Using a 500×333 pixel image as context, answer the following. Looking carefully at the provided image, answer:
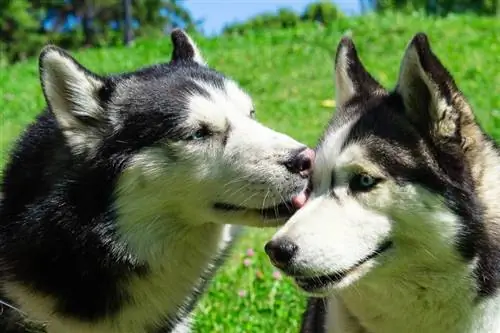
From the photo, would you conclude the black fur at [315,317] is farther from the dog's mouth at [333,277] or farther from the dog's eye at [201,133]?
the dog's eye at [201,133]

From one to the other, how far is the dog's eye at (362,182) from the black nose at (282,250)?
1.44 ft

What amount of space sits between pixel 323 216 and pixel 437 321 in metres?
0.79

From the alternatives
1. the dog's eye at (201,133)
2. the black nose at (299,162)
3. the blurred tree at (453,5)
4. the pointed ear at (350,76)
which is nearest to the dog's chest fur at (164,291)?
the dog's eye at (201,133)

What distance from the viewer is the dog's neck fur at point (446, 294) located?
364cm

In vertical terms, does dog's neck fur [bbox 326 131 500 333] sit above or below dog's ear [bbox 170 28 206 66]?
below

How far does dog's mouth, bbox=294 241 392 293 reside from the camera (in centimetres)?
355

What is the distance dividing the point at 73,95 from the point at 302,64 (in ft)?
33.4

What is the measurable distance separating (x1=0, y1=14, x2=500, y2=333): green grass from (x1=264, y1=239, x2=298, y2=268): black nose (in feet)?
10.6

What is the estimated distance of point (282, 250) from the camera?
3.47 metres

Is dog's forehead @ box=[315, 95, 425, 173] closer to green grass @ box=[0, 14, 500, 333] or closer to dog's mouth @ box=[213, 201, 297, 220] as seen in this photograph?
dog's mouth @ box=[213, 201, 297, 220]

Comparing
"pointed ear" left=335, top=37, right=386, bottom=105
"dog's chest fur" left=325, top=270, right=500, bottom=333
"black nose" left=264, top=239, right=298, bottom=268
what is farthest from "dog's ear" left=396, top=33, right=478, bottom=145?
"black nose" left=264, top=239, right=298, bottom=268

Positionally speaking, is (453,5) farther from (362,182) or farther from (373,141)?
(362,182)

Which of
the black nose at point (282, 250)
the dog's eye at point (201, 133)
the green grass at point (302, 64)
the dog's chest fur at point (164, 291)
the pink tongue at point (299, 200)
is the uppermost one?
the dog's eye at point (201, 133)

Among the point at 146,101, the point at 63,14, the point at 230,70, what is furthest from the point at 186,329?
the point at 63,14
